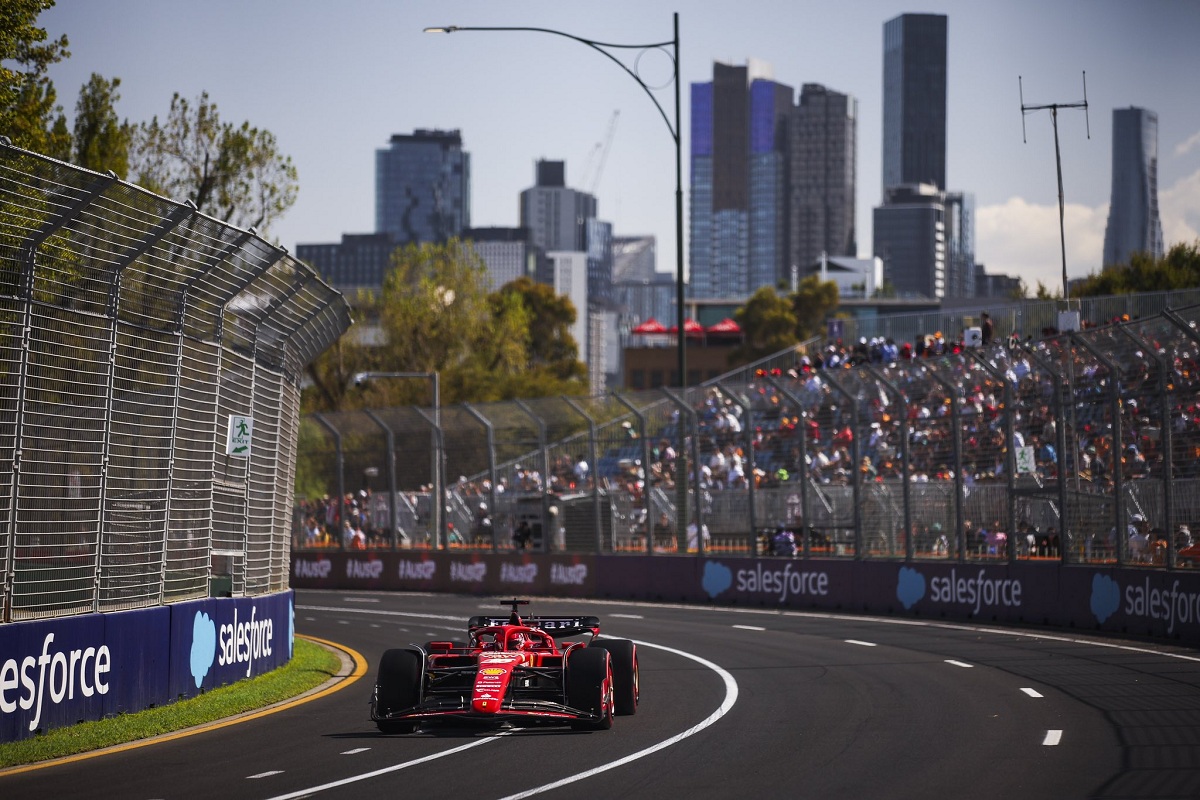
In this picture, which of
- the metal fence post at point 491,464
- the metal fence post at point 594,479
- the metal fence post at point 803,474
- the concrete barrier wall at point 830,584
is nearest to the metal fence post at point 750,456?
the concrete barrier wall at point 830,584

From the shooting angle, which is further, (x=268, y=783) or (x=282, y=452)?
(x=282, y=452)

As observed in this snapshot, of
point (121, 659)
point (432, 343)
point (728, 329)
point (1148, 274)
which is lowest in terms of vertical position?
point (121, 659)

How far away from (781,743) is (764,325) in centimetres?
11780

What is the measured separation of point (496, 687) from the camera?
13.0m

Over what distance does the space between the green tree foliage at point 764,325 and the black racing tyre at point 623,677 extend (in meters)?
115

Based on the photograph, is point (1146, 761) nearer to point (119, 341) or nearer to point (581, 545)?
point (119, 341)

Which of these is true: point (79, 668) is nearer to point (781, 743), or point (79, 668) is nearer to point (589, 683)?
point (589, 683)

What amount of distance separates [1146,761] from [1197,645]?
32.2ft

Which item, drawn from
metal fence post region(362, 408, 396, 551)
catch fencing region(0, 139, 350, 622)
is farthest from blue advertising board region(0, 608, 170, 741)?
metal fence post region(362, 408, 396, 551)

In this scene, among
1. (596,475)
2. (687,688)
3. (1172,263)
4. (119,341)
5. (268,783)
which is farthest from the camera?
(1172,263)

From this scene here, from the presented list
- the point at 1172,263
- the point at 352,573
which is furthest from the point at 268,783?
the point at 1172,263

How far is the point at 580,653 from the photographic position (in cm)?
1334

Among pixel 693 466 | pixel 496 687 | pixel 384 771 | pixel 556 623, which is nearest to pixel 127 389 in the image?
pixel 556 623

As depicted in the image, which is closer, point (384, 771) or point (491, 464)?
point (384, 771)
